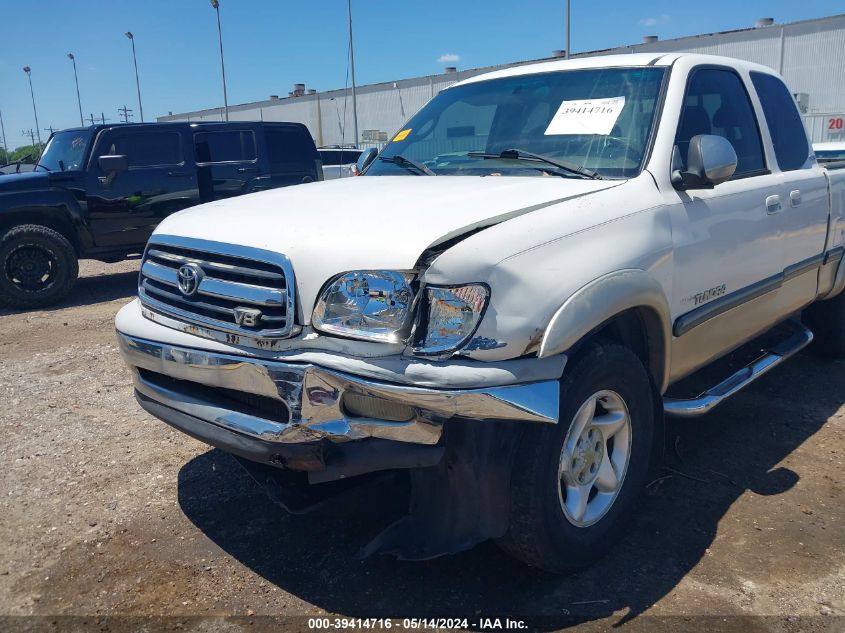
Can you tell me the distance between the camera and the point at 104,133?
8992mm

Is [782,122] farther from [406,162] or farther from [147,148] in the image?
[147,148]

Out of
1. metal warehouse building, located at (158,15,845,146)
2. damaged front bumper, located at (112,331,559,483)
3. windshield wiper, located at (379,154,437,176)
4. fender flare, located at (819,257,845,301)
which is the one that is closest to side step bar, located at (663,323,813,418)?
fender flare, located at (819,257,845,301)

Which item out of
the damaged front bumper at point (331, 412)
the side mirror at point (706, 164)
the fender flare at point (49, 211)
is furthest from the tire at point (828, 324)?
the fender flare at point (49, 211)

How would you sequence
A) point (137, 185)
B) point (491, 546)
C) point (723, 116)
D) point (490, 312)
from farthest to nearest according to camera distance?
point (137, 185) < point (723, 116) < point (491, 546) < point (490, 312)

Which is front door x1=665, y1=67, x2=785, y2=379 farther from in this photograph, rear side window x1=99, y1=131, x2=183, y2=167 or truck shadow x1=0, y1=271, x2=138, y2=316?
rear side window x1=99, y1=131, x2=183, y2=167

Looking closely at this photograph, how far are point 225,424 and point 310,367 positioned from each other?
0.48m

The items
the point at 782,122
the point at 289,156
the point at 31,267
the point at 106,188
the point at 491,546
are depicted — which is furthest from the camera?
the point at 289,156

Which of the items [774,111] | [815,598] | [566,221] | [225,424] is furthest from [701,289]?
[225,424]

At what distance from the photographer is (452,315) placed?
2217 mm

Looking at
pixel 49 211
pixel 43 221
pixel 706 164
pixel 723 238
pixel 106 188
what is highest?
pixel 706 164

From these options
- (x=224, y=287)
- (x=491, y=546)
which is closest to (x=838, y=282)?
(x=491, y=546)

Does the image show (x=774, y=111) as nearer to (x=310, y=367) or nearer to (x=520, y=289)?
(x=520, y=289)

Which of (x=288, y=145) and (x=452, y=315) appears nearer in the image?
(x=452, y=315)

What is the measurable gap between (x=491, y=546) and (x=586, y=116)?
2.00 meters
